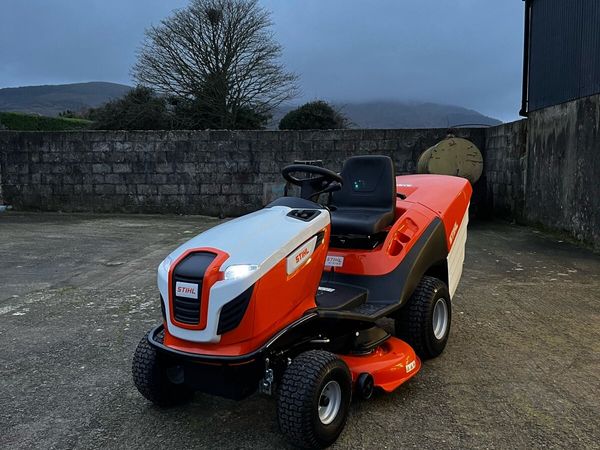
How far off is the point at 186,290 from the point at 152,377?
65 cm

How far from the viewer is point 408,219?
363cm

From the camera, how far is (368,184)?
3.72 m

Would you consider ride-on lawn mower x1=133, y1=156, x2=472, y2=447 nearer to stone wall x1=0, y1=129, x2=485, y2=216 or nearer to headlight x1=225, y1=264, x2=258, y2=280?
headlight x1=225, y1=264, x2=258, y2=280

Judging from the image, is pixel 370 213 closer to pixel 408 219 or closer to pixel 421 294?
pixel 408 219

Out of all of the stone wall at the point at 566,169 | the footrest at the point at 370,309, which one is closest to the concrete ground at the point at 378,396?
the footrest at the point at 370,309

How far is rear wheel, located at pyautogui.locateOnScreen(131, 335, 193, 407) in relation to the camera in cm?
284

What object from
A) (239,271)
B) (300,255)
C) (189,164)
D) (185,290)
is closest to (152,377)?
(185,290)

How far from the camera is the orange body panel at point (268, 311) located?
2.45 meters

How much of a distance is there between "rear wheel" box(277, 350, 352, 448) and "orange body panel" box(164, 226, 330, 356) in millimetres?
208

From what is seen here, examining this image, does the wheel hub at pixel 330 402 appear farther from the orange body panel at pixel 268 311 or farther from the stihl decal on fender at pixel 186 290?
the stihl decal on fender at pixel 186 290

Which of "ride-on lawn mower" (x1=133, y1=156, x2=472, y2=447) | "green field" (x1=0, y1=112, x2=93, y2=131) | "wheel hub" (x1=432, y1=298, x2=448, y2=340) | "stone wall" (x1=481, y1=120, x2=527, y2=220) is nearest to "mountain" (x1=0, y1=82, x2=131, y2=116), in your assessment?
"green field" (x1=0, y1=112, x2=93, y2=131)

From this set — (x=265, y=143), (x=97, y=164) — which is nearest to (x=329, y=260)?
(x=265, y=143)

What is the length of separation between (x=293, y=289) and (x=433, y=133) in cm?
918

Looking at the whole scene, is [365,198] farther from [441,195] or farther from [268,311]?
[268,311]
